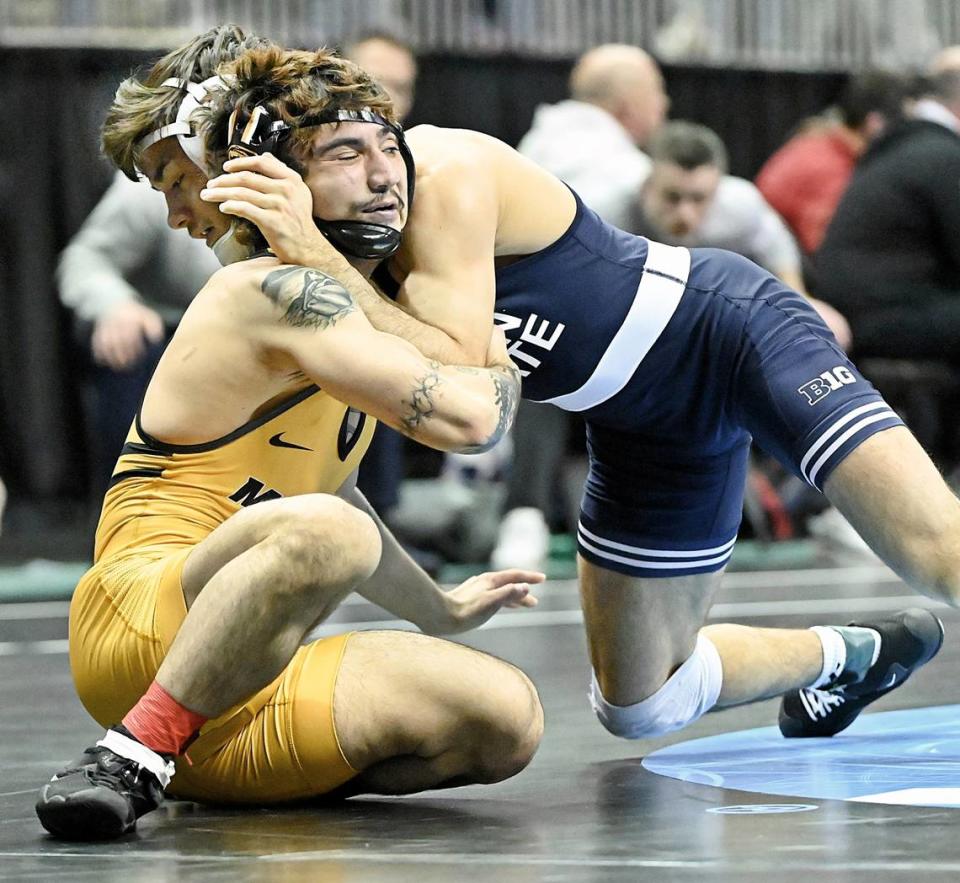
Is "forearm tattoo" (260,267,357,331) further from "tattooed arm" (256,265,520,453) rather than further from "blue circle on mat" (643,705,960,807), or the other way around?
"blue circle on mat" (643,705,960,807)

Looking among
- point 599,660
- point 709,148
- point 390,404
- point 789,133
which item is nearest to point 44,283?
point 709,148

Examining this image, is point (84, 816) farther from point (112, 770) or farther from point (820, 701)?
point (820, 701)

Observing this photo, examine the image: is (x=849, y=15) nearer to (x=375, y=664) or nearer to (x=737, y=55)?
(x=737, y=55)

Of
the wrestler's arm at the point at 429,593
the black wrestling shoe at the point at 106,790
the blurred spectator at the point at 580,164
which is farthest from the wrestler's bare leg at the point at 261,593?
the blurred spectator at the point at 580,164

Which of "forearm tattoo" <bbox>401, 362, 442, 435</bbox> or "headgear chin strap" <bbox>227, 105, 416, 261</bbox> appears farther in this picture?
"headgear chin strap" <bbox>227, 105, 416, 261</bbox>

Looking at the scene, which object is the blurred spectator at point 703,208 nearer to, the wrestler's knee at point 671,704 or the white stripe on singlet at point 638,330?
the wrestler's knee at point 671,704

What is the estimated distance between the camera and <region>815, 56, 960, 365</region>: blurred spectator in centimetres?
832

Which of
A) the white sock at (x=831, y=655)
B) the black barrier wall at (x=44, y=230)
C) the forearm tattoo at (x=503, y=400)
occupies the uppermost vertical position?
the forearm tattoo at (x=503, y=400)

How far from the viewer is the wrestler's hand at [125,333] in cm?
717

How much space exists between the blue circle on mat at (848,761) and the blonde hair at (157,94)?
1.47 metres

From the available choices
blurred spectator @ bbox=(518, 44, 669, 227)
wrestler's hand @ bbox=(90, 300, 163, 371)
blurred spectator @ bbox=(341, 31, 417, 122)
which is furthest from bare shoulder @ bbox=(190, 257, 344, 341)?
blurred spectator @ bbox=(518, 44, 669, 227)

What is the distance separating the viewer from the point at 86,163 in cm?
927

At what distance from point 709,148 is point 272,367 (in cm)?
490

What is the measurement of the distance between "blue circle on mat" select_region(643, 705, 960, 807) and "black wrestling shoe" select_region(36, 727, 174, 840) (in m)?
0.99
